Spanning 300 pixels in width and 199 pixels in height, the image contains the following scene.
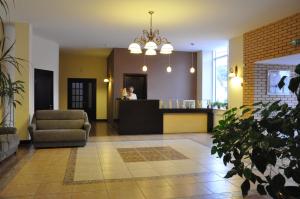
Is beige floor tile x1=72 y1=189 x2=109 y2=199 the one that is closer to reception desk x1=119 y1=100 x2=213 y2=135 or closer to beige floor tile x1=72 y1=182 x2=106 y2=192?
beige floor tile x1=72 y1=182 x2=106 y2=192

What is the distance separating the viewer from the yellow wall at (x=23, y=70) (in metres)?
6.28

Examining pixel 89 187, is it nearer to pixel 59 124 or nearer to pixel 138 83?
pixel 59 124

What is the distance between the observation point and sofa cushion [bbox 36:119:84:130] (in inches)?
253

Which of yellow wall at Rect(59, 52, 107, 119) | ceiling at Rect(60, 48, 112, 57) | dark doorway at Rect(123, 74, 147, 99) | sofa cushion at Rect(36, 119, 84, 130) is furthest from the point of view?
yellow wall at Rect(59, 52, 107, 119)

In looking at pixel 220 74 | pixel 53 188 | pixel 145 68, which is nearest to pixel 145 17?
pixel 145 68

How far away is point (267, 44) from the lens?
6254 mm

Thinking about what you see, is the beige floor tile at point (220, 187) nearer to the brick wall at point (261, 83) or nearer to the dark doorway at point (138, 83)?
the brick wall at point (261, 83)

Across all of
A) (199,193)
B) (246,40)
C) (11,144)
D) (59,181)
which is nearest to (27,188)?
(59,181)

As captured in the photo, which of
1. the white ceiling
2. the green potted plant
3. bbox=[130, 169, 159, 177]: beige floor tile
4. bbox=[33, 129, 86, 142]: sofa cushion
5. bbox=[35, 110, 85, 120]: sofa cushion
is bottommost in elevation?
bbox=[130, 169, 159, 177]: beige floor tile

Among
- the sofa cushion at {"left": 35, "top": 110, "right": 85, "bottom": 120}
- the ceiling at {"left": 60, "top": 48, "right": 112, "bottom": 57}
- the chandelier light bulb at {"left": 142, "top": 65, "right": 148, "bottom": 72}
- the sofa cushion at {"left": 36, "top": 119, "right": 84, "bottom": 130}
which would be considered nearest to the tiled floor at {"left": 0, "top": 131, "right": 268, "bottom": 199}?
the sofa cushion at {"left": 36, "top": 119, "right": 84, "bottom": 130}

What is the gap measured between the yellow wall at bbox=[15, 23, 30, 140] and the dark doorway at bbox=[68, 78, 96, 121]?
17.6ft

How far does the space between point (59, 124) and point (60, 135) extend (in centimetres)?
64

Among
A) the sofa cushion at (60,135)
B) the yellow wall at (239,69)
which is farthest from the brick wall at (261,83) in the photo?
the sofa cushion at (60,135)

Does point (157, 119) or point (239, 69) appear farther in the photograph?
point (157, 119)
